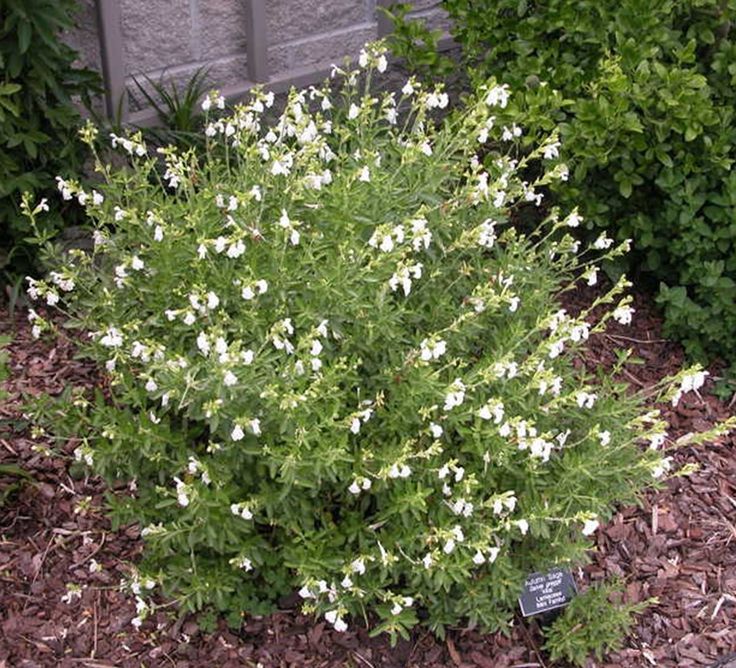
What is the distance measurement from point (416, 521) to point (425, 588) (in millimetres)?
226

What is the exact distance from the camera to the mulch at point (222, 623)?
10.3ft

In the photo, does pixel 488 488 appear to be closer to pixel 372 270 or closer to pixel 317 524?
pixel 317 524

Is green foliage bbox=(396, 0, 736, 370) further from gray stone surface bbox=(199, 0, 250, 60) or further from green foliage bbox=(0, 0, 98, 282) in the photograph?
green foliage bbox=(0, 0, 98, 282)

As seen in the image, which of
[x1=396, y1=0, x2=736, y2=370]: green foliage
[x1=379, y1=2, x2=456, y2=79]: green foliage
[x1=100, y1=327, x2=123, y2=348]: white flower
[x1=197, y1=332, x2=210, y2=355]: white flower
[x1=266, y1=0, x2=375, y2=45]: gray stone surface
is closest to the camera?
[x1=197, y1=332, x2=210, y2=355]: white flower

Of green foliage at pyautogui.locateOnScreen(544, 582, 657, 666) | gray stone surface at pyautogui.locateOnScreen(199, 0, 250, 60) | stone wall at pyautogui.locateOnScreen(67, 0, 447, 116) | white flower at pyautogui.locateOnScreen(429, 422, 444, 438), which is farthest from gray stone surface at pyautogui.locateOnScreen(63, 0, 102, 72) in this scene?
green foliage at pyautogui.locateOnScreen(544, 582, 657, 666)

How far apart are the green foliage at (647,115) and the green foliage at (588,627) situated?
4.89 feet

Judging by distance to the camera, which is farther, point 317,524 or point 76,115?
point 76,115

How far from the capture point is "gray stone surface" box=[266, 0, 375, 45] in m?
5.23

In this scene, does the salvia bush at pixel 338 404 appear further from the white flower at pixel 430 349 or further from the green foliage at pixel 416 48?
the green foliage at pixel 416 48

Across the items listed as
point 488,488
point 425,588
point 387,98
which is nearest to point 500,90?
point 387,98

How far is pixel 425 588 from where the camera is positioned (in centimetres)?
301

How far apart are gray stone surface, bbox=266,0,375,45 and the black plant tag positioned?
121 inches

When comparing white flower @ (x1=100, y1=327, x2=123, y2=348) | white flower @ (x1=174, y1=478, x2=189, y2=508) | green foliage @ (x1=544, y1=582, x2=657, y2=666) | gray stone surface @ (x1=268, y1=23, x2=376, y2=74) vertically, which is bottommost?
green foliage @ (x1=544, y1=582, x2=657, y2=666)

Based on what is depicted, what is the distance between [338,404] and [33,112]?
6.29 feet
